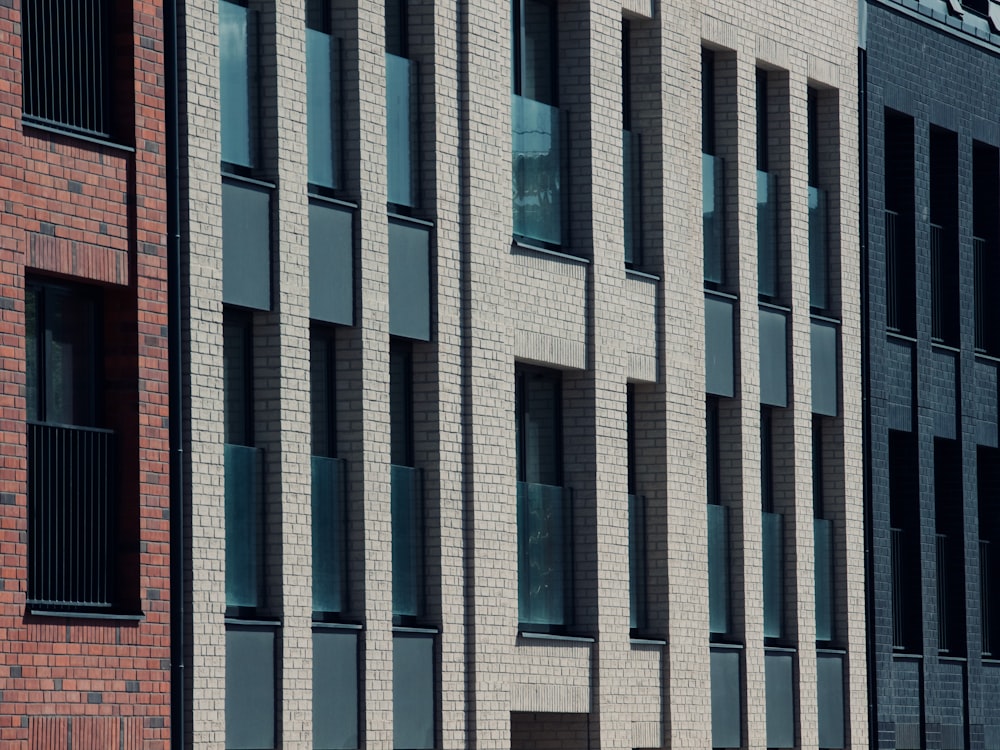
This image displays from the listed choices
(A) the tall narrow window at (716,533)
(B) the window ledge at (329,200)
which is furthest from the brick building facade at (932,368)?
(B) the window ledge at (329,200)

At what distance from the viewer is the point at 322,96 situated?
21.7 meters

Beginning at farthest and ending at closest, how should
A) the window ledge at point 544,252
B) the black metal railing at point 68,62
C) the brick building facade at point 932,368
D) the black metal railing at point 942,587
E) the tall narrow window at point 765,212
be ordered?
the black metal railing at point 942,587 < the brick building facade at point 932,368 < the tall narrow window at point 765,212 < the window ledge at point 544,252 < the black metal railing at point 68,62

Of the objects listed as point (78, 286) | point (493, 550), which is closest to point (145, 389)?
point (78, 286)

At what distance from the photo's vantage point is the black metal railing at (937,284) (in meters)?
32.3

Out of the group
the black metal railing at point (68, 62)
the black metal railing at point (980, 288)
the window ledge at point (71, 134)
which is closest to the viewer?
the window ledge at point (71, 134)

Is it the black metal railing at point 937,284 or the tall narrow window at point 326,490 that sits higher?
the black metal railing at point 937,284

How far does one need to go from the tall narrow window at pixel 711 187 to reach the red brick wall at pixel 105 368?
31.2 feet

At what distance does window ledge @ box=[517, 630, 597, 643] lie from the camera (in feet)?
77.6

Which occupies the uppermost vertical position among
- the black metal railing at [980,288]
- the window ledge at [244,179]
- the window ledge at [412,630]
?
the black metal railing at [980,288]

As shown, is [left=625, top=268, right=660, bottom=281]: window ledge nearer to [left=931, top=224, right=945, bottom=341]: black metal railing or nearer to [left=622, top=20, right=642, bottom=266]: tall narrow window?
[left=622, top=20, right=642, bottom=266]: tall narrow window

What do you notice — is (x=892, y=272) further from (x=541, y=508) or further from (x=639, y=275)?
(x=541, y=508)

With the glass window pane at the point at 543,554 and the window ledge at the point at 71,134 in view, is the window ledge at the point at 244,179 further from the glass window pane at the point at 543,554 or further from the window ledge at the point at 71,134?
the glass window pane at the point at 543,554

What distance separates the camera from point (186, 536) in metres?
19.3

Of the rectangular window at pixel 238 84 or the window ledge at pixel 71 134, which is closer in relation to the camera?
the window ledge at pixel 71 134
